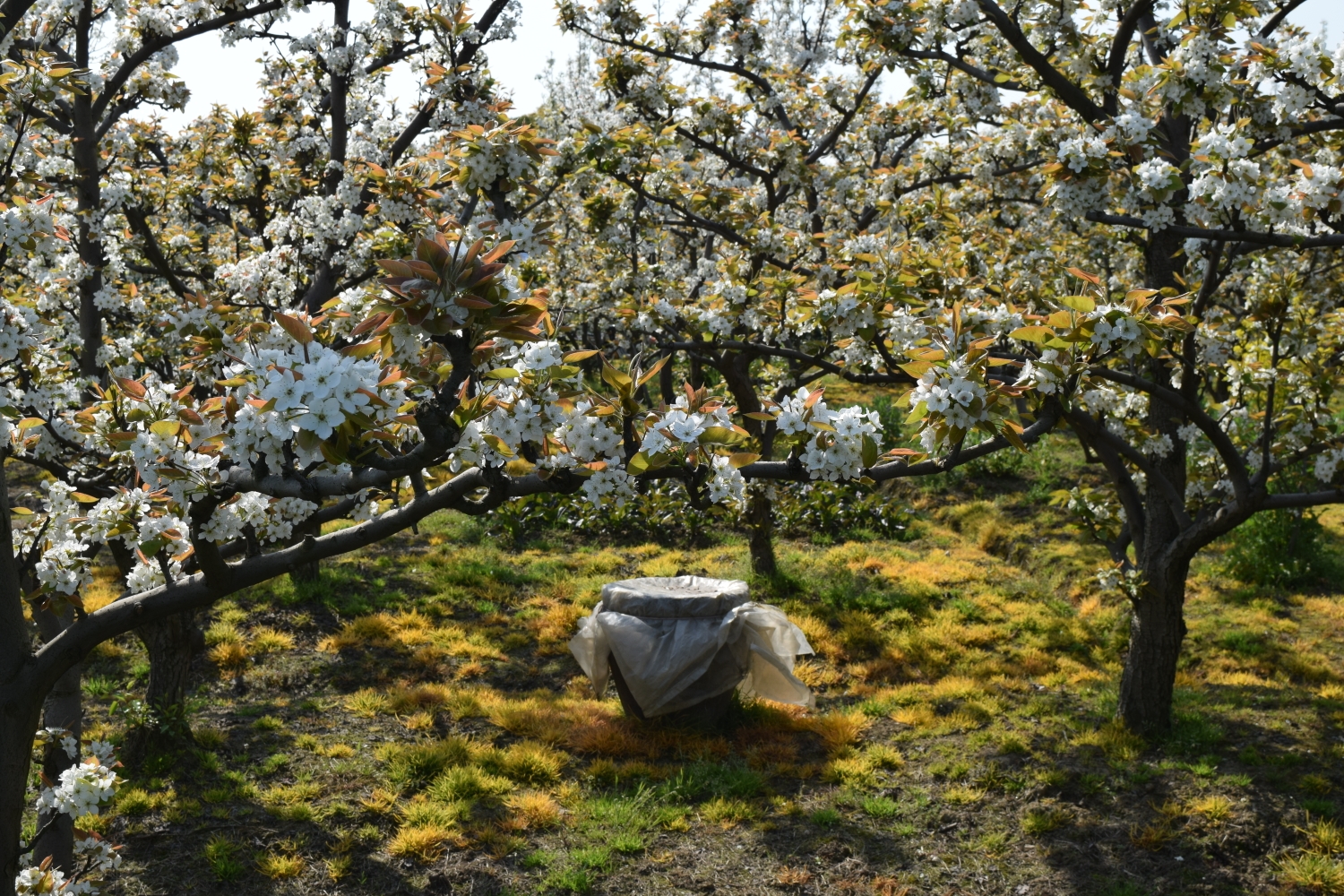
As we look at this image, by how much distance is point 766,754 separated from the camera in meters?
5.08

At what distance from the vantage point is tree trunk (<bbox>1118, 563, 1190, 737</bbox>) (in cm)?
471

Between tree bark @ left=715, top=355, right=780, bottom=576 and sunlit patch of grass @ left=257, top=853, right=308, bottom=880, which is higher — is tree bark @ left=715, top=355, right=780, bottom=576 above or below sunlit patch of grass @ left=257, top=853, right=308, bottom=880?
above

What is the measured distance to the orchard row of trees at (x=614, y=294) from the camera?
83.6 inches

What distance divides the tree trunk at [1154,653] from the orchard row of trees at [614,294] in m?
0.02

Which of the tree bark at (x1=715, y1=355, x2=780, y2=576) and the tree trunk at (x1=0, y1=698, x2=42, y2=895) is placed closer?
the tree trunk at (x1=0, y1=698, x2=42, y2=895)

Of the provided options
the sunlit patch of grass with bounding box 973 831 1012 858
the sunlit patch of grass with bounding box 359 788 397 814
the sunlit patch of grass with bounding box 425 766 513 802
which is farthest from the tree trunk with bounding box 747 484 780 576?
the sunlit patch of grass with bounding box 359 788 397 814

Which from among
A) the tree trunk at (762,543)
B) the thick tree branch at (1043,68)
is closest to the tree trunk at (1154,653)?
the thick tree branch at (1043,68)

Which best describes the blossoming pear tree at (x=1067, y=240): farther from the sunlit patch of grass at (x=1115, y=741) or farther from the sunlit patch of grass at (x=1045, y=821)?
the sunlit patch of grass at (x=1045, y=821)

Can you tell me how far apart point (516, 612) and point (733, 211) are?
3.43 metres

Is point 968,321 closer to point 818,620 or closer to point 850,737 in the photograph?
point 850,737

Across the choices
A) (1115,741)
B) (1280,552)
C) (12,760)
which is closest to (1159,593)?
(1115,741)

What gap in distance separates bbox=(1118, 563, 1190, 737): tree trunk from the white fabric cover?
173cm

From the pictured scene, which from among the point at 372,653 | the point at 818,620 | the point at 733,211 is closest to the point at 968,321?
the point at 733,211

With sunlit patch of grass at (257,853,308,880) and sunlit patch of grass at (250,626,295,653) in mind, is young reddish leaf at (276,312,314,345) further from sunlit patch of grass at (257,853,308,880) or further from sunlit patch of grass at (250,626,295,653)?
sunlit patch of grass at (250,626,295,653)
